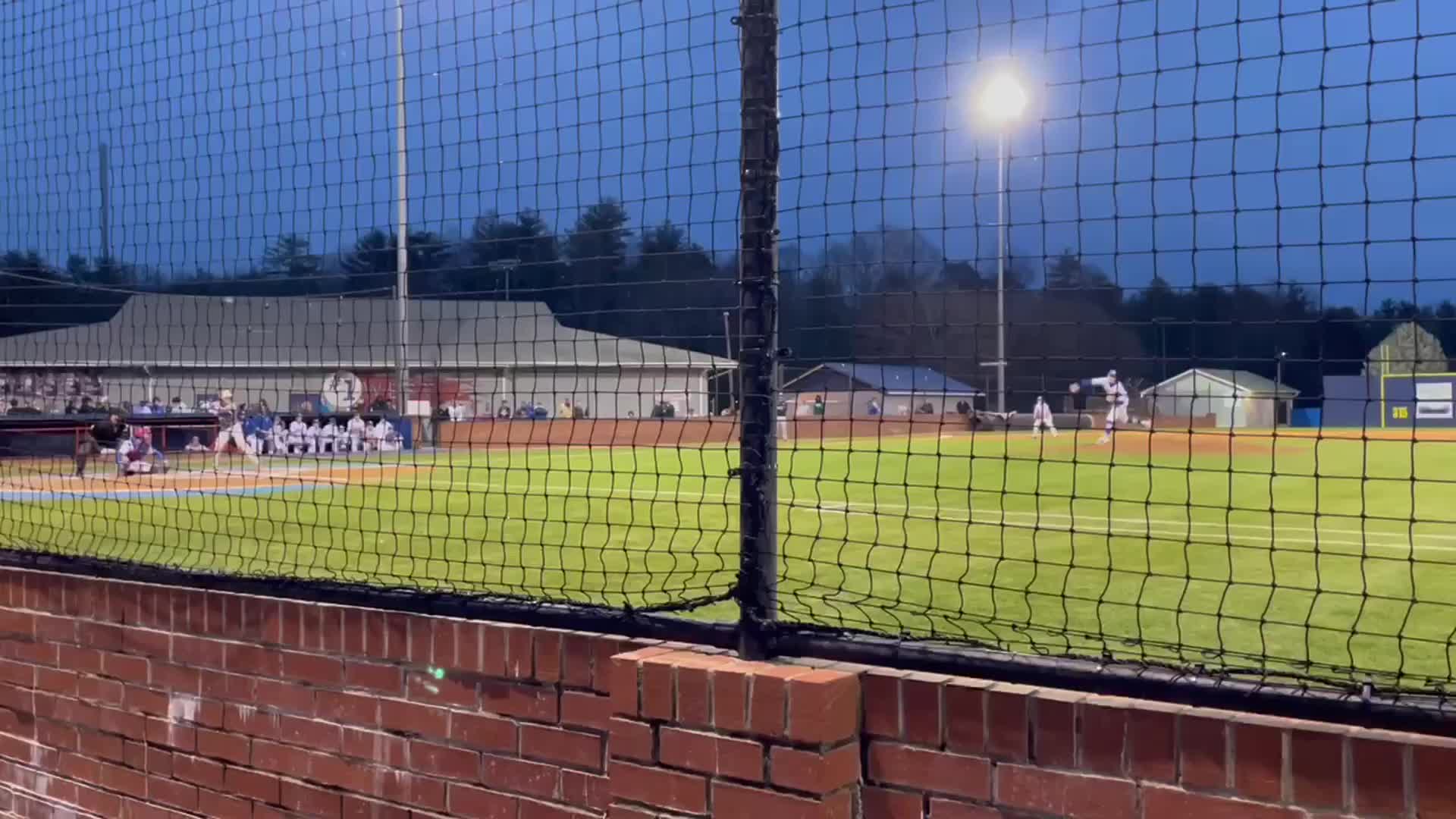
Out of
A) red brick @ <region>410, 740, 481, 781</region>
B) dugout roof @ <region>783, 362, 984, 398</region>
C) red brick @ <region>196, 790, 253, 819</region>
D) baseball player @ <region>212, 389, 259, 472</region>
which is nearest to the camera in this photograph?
red brick @ <region>410, 740, 481, 781</region>

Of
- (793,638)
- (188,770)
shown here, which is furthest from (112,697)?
(793,638)

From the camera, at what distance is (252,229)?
4461mm

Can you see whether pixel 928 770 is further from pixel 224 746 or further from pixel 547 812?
pixel 224 746

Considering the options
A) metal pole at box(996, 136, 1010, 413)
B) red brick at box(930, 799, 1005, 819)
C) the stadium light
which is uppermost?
the stadium light

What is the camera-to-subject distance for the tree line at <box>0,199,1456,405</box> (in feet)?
8.66

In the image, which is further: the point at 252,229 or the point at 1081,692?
the point at 252,229

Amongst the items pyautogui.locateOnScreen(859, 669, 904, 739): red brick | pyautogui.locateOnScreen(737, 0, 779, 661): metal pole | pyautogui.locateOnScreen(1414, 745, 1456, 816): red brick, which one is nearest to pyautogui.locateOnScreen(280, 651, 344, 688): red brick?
pyautogui.locateOnScreen(737, 0, 779, 661): metal pole

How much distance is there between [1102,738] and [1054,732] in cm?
9

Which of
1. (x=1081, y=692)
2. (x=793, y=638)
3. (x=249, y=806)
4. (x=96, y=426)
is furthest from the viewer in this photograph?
(x=96, y=426)

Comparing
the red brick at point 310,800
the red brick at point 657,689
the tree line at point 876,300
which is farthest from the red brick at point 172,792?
the red brick at point 657,689

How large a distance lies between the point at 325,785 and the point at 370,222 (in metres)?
1.77

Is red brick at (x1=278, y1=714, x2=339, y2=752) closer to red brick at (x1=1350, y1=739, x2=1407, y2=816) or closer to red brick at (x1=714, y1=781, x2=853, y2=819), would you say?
red brick at (x1=714, y1=781, x2=853, y2=819)

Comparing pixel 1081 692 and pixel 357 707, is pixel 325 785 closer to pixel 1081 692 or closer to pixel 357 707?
pixel 357 707

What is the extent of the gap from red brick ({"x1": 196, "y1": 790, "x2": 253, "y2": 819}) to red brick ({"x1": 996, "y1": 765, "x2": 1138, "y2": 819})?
2.43m
